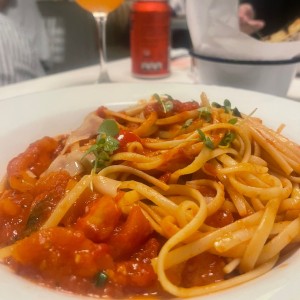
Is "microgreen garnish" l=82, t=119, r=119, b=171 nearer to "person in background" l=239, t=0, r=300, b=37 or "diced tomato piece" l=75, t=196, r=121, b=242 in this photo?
"diced tomato piece" l=75, t=196, r=121, b=242

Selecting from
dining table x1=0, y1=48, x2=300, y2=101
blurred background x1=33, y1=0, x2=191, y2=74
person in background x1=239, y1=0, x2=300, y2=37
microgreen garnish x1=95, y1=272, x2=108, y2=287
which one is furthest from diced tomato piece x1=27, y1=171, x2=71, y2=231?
blurred background x1=33, y1=0, x2=191, y2=74

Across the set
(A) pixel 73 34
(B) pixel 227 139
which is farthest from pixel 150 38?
(A) pixel 73 34

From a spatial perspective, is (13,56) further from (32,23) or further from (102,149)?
(102,149)

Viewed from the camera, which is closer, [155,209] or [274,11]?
[155,209]

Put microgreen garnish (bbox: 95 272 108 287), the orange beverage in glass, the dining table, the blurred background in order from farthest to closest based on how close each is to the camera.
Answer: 1. the blurred background
2. the orange beverage in glass
3. the dining table
4. microgreen garnish (bbox: 95 272 108 287)

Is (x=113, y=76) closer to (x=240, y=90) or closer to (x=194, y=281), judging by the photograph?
(x=240, y=90)

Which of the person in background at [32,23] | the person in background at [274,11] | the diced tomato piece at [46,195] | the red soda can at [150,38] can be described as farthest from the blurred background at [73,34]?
the diced tomato piece at [46,195]

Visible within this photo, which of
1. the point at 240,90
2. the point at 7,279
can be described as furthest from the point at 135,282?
the point at 240,90
